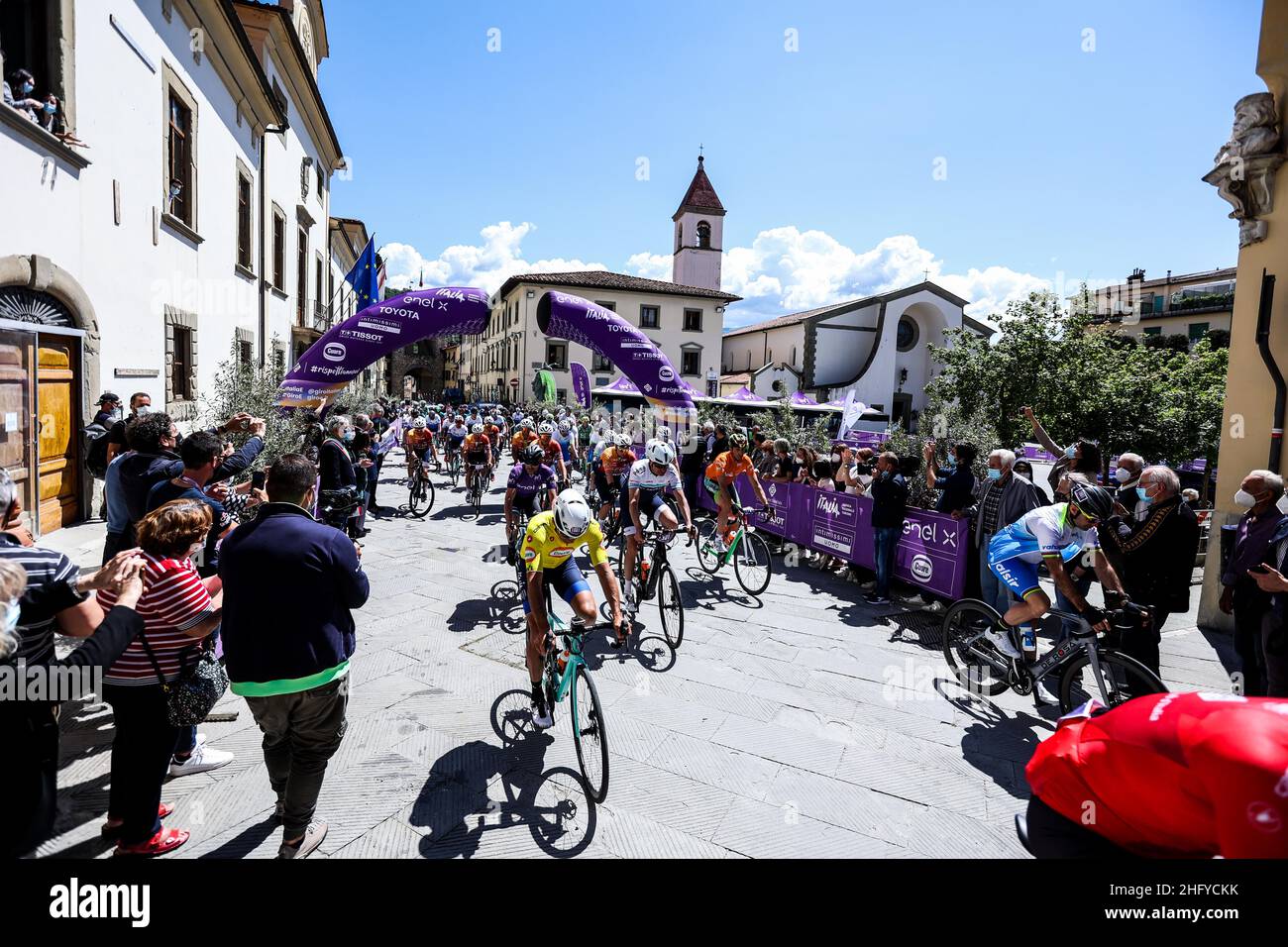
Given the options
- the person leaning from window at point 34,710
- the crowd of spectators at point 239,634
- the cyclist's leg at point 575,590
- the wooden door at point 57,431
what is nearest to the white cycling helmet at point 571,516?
the cyclist's leg at point 575,590

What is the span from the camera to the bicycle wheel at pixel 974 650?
5.14 metres

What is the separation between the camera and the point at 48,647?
2.35 metres

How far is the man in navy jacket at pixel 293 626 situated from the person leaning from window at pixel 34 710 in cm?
40

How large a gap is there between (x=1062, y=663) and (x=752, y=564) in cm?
376

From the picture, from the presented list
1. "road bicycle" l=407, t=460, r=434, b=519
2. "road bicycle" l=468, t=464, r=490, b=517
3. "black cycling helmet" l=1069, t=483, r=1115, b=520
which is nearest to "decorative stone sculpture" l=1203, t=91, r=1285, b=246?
"black cycling helmet" l=1069, t=483, r=1115, b=520

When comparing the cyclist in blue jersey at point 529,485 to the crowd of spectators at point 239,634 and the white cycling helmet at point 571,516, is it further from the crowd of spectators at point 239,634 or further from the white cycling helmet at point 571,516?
the crowd of spectators at point 239,634

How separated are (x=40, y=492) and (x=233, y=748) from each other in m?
6.35

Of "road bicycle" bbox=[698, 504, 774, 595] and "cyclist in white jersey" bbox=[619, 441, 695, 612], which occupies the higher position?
"cyclist in white jersey" bbox=[619, 441, 695, 612]

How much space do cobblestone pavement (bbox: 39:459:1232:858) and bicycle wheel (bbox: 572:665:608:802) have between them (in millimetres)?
129

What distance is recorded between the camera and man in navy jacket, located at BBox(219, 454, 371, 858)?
2.73 m

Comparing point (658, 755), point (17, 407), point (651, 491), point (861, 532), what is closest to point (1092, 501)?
point (658, 755)

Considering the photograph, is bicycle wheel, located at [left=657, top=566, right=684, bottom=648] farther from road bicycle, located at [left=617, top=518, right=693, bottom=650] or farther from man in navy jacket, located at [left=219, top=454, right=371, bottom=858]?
man in navy jacket, located at [left=219, top=454, right=371, bottom=858]
